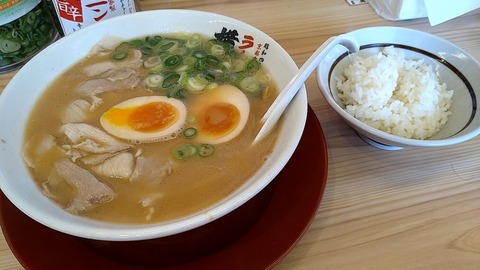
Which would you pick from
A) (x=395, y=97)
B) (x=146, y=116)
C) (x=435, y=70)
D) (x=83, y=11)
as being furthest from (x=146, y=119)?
(x=435, y=70)

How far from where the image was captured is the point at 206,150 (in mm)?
1006

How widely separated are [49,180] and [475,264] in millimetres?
958

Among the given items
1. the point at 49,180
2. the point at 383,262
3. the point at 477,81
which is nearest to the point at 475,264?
the point at 383,262

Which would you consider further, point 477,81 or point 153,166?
point 477,81

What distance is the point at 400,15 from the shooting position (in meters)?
1.63

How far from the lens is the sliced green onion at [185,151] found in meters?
1.00

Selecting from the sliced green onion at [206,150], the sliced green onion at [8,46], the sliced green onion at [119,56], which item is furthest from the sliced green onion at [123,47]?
the sliced green onion at [206,150]

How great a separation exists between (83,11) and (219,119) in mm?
608

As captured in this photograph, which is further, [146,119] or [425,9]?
[425,9]

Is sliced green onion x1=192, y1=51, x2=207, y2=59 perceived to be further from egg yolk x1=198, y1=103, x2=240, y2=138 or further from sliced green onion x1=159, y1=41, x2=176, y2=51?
egg yolk x1=198, y1=103, x2=240, y2=138

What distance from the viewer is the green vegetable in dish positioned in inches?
51.7

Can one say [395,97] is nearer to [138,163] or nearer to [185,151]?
[185,151]

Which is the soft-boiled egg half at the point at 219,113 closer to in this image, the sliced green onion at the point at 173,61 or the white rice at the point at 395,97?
the sliced green onion at the point at 173,61

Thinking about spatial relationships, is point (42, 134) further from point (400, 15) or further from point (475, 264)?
point (400, 15)
